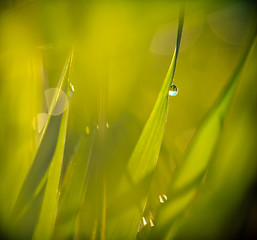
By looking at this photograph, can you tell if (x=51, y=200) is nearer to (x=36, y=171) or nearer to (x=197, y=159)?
(x=36, y=171)

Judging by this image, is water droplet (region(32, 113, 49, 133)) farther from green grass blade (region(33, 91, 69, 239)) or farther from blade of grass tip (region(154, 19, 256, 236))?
blade of grass tip (region(154, 19, 256, 236))

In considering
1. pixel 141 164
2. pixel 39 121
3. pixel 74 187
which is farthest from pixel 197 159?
pixel 39 121

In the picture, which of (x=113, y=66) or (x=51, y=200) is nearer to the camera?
(x=51, y=200)

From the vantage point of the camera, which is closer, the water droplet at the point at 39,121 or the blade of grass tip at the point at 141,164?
the blade of grass tip at the point at 141,164

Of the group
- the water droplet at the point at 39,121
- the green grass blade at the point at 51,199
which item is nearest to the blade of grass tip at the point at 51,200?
the green grass blade at the point at 51,199

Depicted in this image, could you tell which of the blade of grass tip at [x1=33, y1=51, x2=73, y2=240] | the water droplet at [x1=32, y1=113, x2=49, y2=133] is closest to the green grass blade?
the blade of grass tip at [x1=33, y1=51, x2=73, y2=240]

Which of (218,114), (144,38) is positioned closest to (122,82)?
(144,38)

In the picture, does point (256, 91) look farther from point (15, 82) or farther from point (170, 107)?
point (15, 82)

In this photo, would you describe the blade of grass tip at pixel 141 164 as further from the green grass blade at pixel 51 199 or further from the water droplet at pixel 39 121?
the water droplet at pixel 39 121
